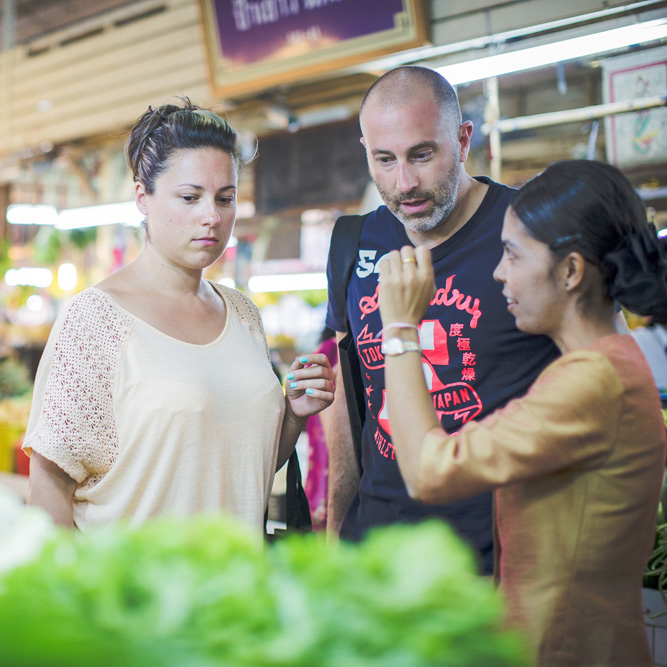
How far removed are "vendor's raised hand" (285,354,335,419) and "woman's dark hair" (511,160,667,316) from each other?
27.2 inches

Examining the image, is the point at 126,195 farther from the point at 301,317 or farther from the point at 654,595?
the point at 654,595

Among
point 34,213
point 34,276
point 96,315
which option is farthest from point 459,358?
point 34,276

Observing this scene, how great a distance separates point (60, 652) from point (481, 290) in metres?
1.29

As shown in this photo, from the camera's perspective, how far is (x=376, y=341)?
1.68m

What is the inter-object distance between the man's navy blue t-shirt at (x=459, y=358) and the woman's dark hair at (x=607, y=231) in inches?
15.4

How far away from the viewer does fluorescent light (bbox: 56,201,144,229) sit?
5816 mm

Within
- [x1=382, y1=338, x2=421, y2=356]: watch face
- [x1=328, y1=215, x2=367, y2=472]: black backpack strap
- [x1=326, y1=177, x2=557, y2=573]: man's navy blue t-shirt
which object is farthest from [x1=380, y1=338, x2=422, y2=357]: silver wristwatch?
[x1=328, y1=215, x2=367, y2=472]: black backpack strap

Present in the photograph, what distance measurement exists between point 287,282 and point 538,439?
528 cm

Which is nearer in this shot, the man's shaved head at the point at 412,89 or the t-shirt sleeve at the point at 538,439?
the t-shirt sleeve at the point at 538,439

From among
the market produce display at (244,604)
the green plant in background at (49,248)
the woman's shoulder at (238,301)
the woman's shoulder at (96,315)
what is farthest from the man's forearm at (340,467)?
the green plant in background at (49,248)

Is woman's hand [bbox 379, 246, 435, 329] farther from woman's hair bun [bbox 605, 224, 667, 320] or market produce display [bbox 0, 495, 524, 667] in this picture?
market produce display [bbox 0, 495, 524, 667]

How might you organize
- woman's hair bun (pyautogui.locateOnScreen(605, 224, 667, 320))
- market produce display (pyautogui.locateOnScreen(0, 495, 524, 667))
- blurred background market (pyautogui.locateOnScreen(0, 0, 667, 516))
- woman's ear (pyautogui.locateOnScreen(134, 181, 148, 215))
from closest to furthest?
market produce display (pyautogui.locateOnScreen(0, 495, 524, 667)) → woman's hair bun (pyautogui.locateOnScreen(605, 224, 667, 320)) → woman's ear (pyautogui.locateOnScreen(134, 181, 148, 215)) → blurred background market (pyautogui.locateOnScreen(0, 0, 667, 516))

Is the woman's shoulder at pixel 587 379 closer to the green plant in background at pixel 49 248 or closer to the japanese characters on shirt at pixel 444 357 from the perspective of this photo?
the japanese characters on shirt at pixel 444 357

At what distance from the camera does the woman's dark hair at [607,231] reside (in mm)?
1155
